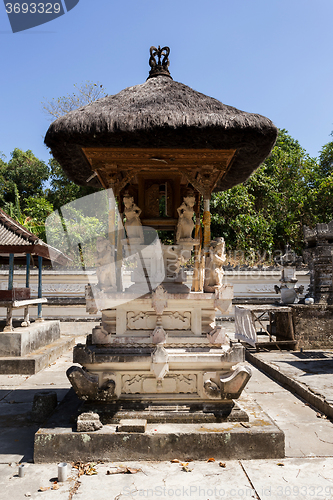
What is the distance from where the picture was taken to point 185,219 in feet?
18.2

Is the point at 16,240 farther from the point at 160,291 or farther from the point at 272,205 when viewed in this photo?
the point at 272,205

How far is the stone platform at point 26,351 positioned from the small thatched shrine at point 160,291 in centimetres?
379

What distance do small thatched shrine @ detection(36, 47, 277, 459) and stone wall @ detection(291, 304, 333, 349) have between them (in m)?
5.28

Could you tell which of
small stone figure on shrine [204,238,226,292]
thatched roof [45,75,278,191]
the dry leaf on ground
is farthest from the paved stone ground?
thatched roof [45,75,278,191]

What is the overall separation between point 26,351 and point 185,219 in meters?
5.35

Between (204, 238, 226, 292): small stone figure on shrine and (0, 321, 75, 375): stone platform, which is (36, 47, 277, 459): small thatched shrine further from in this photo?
(0, 321, 75, 375): stone platform

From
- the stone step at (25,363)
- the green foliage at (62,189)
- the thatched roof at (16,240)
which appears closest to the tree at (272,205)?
the green foliage at (62,189)

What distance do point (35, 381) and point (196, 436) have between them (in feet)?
14.6

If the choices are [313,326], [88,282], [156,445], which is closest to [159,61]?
[156,445]

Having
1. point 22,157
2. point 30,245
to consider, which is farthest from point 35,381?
point 22,157

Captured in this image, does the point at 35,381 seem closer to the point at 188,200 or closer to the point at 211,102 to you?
the point at 188,200

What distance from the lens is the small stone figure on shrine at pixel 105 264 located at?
16.1ft

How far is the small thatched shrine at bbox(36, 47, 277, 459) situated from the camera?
439 cm

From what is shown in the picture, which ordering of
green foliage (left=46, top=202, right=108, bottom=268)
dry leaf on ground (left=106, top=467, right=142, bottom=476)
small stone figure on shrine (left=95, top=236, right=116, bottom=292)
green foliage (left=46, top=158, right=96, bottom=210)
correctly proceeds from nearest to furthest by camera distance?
dry leaf on ground (left=106, top=467, right=142, bottom=476) → small stone figure on shrine (left=95, top=236, right=116, bottom=292) → green foliage (left=46, top=202, right=108, bottom=268) → green foliage (left=46, top=158, right=96, bottom=210)
